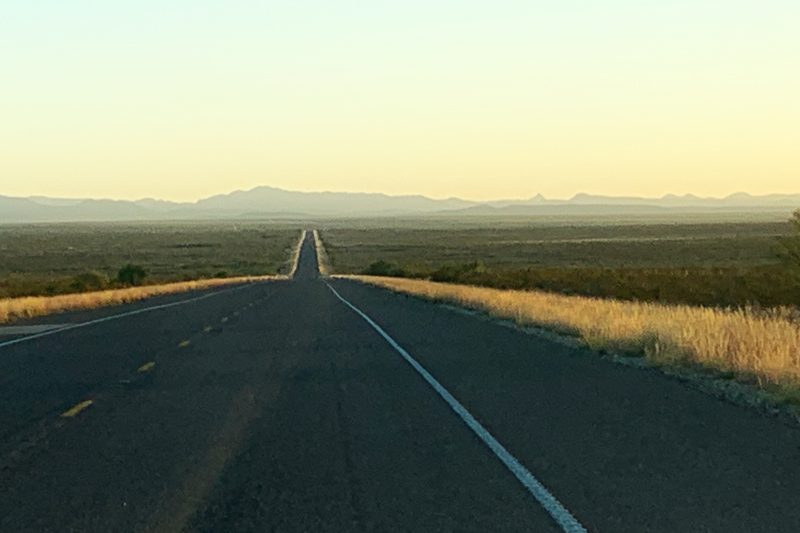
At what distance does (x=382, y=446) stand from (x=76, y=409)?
14.9 ft

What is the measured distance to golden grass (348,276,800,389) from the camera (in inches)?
597

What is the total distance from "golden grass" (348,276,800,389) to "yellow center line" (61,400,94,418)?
24.7ft

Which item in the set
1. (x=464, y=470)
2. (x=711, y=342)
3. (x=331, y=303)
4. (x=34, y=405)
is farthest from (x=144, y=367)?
(x=331, y=303)

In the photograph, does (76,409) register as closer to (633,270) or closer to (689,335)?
(689,335)

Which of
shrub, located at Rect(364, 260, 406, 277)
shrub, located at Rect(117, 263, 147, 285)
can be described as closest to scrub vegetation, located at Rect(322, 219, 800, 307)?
shrub, located at Rect(364, 260, 406, 277)

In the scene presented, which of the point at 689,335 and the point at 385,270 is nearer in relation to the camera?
the point at 689,335

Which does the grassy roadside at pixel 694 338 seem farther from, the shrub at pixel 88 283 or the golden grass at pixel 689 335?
the shrub at pixel 88 283

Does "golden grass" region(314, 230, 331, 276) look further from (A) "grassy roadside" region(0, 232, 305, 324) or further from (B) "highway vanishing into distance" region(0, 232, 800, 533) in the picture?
(B) "highway vanishing into distance" region(0, 232, 800, 533)

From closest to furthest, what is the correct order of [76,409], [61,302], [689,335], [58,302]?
[76,409]
[689,335]
[58,302]
[61,302]

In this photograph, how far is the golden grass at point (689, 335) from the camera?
1516cm

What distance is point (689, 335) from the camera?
18.4 m

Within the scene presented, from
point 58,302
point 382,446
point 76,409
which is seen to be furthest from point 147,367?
point 58,302

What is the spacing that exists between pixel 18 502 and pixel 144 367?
10818 mm

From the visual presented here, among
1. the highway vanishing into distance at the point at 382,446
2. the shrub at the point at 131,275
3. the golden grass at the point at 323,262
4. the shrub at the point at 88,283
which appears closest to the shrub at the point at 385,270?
the golden grass at the point at 323,262
